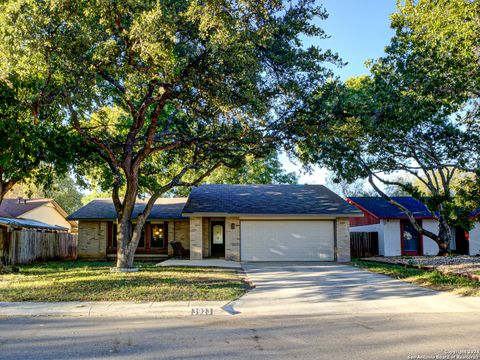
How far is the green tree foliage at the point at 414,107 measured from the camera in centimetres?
1404

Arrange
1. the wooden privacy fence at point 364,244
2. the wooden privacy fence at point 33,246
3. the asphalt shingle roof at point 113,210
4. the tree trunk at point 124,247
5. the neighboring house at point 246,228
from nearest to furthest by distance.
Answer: the tree trunk at point 124,247
the wooden privacy fence at point 33,246
the neighboring house at point 246,228
the asphalt shingle roof at point 113,210
the wooden privacy fence at point 364,244

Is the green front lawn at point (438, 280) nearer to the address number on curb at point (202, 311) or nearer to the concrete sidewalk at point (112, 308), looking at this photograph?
the concrete sidewalk at point (112, 308)

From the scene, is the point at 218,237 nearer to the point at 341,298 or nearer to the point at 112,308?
the point at 341,298

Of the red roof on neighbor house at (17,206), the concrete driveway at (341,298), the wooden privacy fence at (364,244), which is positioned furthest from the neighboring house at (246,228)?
the red roof on neighbor house at (17,206)

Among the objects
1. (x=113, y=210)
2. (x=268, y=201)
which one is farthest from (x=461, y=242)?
(x=113, y=210)

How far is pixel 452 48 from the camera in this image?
15219mm

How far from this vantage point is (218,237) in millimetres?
24719

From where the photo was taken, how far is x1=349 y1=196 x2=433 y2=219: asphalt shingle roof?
25859 millimetres

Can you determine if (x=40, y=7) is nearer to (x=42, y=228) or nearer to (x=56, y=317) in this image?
(x=56, y=317)

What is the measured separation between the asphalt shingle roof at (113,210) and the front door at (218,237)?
203 cm

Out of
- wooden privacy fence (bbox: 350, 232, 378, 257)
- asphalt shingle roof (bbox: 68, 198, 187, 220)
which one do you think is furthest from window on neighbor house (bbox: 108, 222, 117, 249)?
wooden privacy fence (bbox: 350, 232, 378, 257)

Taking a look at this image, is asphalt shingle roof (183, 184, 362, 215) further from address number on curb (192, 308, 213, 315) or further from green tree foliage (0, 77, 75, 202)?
address number on curb (192, 308, 213, 315)

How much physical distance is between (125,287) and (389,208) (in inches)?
803

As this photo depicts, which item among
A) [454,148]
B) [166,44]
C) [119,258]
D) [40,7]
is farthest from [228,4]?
Result: [454,148]
